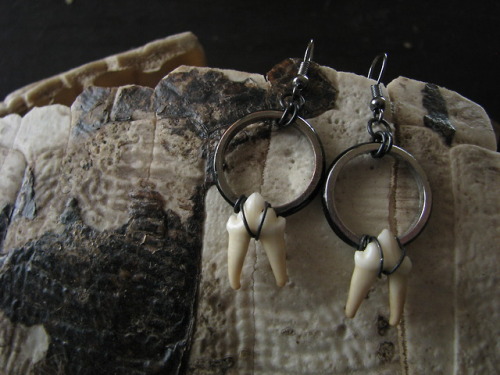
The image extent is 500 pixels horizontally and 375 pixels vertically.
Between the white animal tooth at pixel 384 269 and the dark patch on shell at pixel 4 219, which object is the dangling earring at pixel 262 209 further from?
the dark patch on shell at pixel 4 219

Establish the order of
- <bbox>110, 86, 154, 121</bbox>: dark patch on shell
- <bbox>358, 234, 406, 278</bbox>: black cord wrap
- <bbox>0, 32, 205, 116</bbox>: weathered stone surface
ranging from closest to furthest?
1. <bbox>358, 234, 406, 278</bbox>: black cord wrap
2. <bbox>110, 86, 154, 121</bbox>: dark patch on shell
3. <bbox>0, 32, 205, 116</bbox>: weathered stone surface

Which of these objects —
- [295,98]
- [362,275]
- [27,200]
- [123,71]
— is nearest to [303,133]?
[295,98]

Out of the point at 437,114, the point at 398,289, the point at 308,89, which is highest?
the point at 308,89

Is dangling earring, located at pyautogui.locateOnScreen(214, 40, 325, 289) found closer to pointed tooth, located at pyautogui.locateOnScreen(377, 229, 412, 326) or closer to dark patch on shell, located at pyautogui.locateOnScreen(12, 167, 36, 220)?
pointed tooth, located at pyautogui.locateOnScreen(377, 229, 412, 326)

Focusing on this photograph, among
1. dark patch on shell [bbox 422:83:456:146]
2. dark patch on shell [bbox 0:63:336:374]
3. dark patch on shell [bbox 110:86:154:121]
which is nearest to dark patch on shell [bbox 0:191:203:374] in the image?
dark patch on shell [bbox 0:63:336:374]

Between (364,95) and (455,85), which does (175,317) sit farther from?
(455,85)

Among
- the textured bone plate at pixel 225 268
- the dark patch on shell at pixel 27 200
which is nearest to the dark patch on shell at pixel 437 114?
the textured bone plate at pixel 225 268

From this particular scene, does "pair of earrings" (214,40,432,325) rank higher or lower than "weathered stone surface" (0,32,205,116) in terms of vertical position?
higher

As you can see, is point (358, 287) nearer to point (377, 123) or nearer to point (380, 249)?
point (380, 249)
